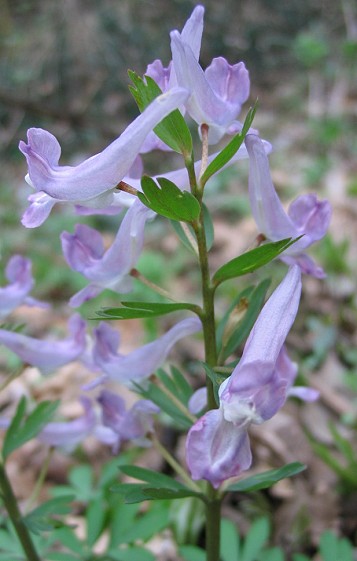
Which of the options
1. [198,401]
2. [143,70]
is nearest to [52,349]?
[198,401]

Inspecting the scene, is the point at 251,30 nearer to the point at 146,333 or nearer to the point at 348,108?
the point at 348,108

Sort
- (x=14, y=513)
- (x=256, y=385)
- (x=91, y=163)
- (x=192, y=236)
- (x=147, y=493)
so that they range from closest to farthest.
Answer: (x=256, y=385), (x=91, y=163), (x=147, y=493), (x=192, y=236), (x=14, y=513)

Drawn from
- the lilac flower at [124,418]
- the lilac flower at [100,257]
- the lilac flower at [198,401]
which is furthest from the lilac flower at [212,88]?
the lilac flower at [124,418]

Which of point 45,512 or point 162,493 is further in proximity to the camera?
point 45,512

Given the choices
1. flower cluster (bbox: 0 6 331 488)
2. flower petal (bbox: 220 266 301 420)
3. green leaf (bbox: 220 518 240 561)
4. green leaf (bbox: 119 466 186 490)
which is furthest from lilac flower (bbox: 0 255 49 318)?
green leaf (bbox: 220 518 240 561)

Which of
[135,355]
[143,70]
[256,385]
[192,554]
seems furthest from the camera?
[143,70]

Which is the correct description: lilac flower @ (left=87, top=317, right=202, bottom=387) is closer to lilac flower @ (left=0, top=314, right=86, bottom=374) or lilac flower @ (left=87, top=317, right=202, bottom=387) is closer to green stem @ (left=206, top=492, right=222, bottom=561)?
lilac flower @ (left=0, top=314, right=86, bottom=374)

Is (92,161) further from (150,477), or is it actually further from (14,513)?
(14,513)
